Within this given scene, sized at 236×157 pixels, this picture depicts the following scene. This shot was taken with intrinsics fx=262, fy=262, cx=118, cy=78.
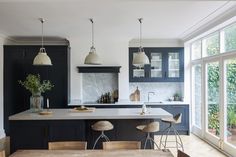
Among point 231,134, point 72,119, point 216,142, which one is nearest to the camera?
point 72,119

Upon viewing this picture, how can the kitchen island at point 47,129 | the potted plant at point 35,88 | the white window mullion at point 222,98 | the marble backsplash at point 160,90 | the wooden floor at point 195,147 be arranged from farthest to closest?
the marble backsplash at point 160,90 → the white window mullion at point 222,98 → the wooden floor at point 195,147 → the potted plant at point 35,88 → the kitchen island at point 47,129

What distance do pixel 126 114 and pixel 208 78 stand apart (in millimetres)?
2778

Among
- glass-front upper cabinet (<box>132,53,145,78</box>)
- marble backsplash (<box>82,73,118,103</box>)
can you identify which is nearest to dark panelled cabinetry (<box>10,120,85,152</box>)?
marble backsplash (<box>82,73,118,103</box>)

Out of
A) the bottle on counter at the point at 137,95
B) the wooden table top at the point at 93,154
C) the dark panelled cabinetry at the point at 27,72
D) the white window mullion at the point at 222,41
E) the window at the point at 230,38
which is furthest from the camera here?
the bottle on counter at the point at 137,95

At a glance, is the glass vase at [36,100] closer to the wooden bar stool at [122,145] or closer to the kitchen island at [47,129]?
the kitchen island at [47,129]

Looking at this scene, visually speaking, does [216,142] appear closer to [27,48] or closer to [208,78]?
[208,78]

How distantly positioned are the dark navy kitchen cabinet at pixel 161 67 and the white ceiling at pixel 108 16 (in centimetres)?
75

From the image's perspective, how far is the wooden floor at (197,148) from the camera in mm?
5211

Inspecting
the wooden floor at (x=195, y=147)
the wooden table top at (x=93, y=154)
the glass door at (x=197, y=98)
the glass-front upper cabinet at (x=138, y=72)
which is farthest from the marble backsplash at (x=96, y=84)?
the wooden table top at (x=93, y=154)

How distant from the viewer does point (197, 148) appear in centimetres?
569

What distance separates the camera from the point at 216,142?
18.9ft

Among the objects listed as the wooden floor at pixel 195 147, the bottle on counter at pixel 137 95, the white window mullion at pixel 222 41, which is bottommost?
the wooden floor at pixel 195 147

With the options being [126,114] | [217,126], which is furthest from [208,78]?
[126,114]

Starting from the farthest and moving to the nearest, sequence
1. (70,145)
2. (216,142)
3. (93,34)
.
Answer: (93,34) < (216,142) < (70,145)
